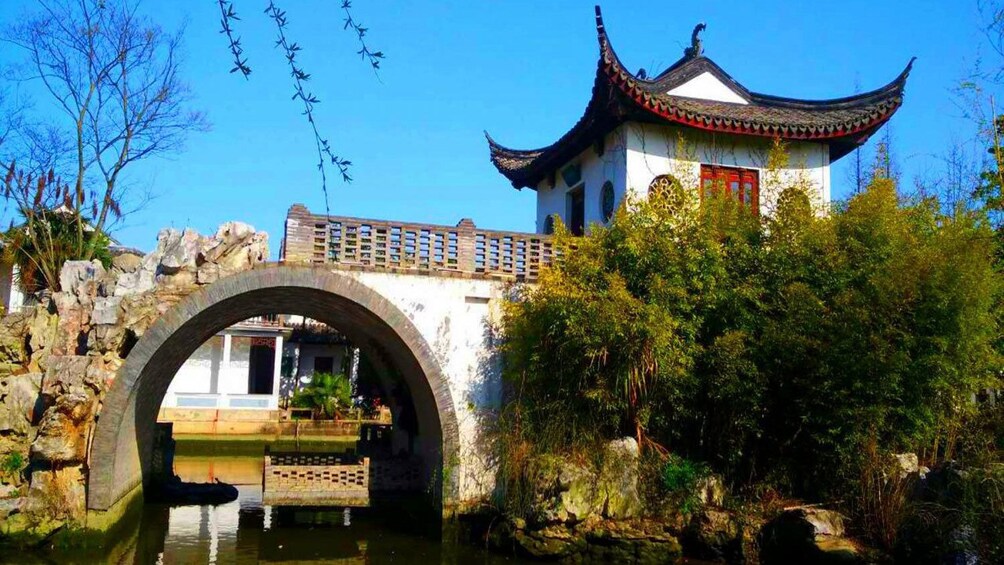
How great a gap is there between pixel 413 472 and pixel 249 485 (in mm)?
3850

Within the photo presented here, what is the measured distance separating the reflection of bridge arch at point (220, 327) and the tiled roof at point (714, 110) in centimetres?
385

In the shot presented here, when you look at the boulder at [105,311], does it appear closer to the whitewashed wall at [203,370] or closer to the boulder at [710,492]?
the boulder at [710,492]

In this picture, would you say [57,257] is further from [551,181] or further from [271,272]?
[551,181]

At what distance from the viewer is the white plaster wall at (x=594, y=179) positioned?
1066 cm

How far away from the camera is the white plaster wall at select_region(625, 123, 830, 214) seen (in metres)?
10.5

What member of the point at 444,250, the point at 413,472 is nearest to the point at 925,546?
the point at 444,250

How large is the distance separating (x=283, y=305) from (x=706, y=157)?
6.02 m

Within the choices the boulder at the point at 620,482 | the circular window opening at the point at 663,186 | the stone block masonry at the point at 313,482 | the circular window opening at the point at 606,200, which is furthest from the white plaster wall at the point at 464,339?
the circular window opening at the point at 663,186

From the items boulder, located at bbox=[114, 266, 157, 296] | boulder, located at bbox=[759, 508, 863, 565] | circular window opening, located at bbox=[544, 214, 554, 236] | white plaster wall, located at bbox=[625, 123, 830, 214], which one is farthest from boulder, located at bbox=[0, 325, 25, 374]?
boulder, located at bbox=[759, 508, 863, 565]

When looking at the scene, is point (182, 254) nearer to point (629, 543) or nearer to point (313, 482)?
point (313, 482)

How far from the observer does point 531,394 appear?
926 centimetres

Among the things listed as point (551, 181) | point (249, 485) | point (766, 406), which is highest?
point (551, 181)

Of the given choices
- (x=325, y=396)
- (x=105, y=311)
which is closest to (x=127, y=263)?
(x=105, y=311)

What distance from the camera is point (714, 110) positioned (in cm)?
1070
